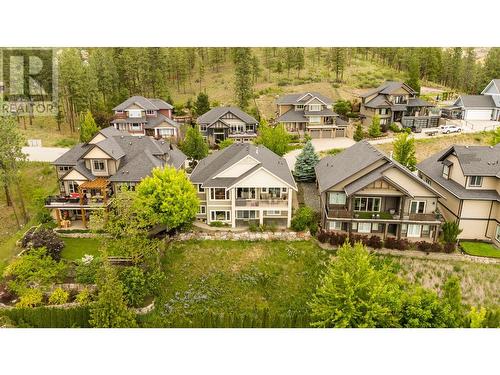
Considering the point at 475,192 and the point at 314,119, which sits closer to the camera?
the point at 475,192

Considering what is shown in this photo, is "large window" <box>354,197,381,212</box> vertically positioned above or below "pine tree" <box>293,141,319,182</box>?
below

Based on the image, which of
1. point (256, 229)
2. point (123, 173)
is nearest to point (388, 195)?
point (256, 229)

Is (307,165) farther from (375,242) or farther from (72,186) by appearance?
(72,186)

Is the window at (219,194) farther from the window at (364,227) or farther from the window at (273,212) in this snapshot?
the window at (364,227)

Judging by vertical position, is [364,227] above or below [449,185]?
below

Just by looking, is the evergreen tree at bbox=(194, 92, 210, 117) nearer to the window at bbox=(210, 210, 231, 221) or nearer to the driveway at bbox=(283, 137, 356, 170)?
the driveway at bbox=(283, 137, 356, 170)

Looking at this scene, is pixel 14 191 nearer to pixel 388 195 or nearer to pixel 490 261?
pixel 388 195

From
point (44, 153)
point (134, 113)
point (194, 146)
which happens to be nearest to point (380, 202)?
point (194, 146)

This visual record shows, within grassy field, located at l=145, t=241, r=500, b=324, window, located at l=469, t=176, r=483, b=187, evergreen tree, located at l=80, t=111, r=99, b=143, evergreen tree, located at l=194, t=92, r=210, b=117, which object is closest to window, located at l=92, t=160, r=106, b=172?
grassy field, located at l=145, t=241, r=500, b=324
